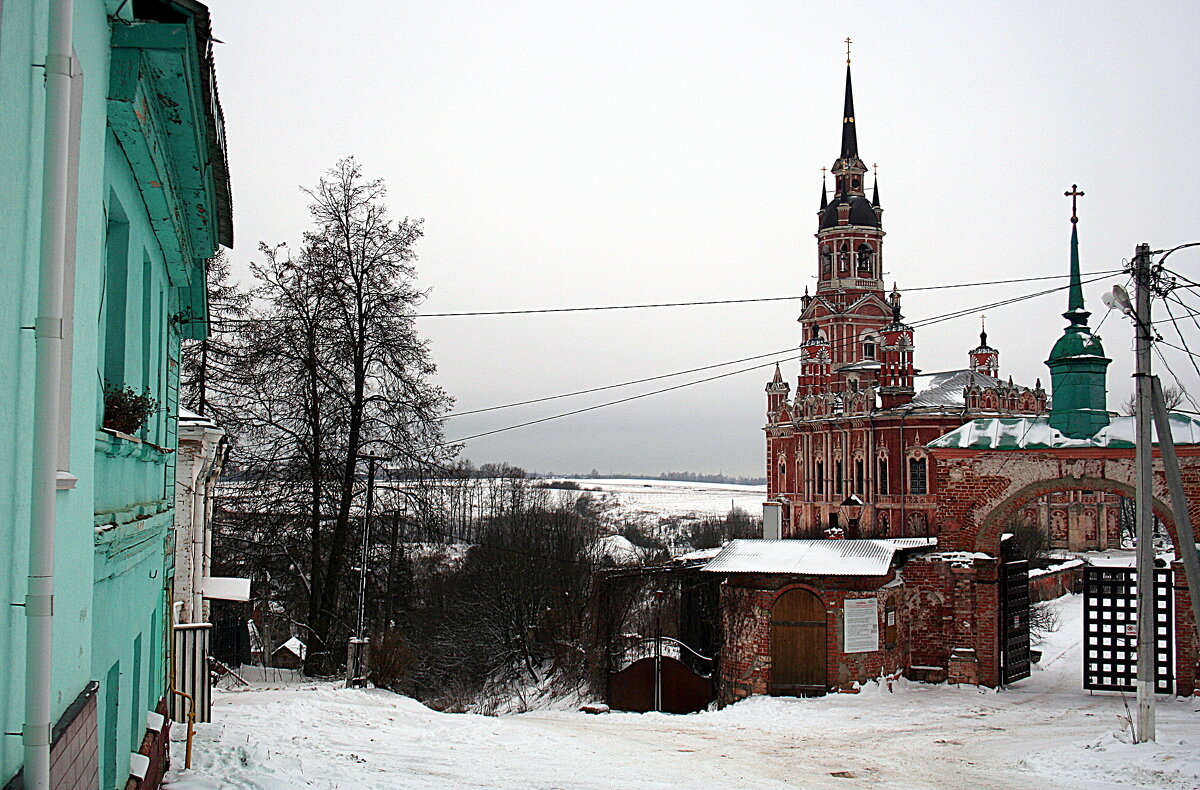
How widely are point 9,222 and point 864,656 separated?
16.9 m

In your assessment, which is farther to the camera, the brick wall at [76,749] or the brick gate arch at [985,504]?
the brick gate arch at [985,504]

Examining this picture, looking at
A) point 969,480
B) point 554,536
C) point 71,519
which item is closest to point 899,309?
point 554,536

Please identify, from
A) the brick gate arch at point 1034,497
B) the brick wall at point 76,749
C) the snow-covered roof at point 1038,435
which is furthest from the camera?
the brick gate arch at point 1034,497

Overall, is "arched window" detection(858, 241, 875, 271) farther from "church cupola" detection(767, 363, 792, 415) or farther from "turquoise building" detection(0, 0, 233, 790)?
"turquoise building" detection(0, 0, 233, 790)

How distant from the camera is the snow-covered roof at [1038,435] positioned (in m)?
16.8

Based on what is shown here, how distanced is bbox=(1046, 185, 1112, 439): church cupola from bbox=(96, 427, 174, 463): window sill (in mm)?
15453

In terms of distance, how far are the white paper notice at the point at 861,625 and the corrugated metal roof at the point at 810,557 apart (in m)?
0.62

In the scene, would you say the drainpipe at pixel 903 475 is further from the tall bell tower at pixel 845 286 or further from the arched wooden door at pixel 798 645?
the arched wooden door at pixel 798 645

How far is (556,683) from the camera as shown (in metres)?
30.2

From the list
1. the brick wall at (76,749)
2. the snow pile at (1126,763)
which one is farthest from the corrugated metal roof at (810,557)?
the brick wall at (76,749)

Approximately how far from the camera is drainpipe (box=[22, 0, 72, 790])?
3.07 metres

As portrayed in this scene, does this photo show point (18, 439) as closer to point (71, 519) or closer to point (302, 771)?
point (71, 519)

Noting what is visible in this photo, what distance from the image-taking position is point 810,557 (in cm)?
A: 1877

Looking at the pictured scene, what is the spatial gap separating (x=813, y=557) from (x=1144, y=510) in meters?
6.75
